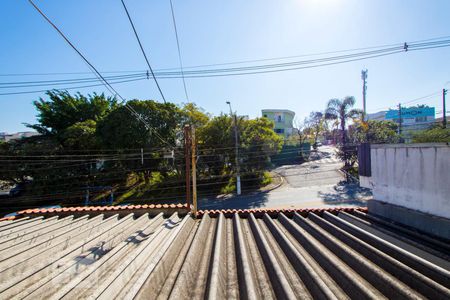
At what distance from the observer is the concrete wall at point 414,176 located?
315 centimetres

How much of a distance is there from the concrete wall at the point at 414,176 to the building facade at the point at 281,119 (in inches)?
1252

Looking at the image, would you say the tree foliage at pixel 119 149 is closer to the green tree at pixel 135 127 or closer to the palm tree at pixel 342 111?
the green tree at pixel 135 127

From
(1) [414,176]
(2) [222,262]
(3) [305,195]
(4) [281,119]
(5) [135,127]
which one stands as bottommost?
(3) [305,195]

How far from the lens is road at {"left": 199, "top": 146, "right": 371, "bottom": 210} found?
1435cm

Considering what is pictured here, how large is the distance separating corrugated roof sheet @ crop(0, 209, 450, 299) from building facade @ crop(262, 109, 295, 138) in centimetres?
3354

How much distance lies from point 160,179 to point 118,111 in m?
7.68

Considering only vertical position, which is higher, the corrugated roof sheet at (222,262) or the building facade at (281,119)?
the building facade at (281,119)

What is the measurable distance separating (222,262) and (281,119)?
36808 millimetres

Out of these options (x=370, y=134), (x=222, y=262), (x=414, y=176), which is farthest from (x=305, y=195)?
(x=222, y=262)

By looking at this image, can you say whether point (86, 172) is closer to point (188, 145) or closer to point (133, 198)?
point (133, 198)

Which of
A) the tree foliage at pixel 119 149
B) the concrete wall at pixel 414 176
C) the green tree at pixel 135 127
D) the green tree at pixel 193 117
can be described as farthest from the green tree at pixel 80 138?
the concrete wall at pixel 414 176

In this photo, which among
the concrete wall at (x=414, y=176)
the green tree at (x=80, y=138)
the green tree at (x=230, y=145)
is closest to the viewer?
the concrete wall at (x=414, y=176)

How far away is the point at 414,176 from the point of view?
11.8ft

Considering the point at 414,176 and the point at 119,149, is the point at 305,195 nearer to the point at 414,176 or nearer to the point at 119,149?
the point at 414,176
